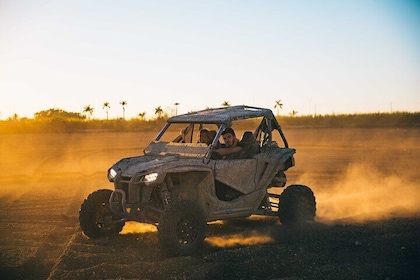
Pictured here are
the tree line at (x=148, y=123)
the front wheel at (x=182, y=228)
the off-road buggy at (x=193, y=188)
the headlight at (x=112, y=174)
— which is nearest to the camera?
the front wheel at (x=182, y=228)

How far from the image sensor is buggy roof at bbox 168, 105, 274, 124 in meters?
10.6

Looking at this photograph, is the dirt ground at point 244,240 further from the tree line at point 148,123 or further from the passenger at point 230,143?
the tree line at point 148,123

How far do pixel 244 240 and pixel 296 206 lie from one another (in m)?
1.49

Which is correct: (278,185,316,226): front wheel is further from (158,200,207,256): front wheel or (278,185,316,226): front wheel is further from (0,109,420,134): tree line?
(0,109,420,134): tree line

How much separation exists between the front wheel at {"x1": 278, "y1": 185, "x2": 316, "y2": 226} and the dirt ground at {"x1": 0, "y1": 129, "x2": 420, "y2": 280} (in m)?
0.25

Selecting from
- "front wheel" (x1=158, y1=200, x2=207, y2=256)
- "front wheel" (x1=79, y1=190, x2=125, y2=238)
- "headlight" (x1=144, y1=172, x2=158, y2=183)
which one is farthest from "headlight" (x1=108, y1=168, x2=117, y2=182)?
"front wheel" (x1=158, y1=200, x2=207, y2=256)

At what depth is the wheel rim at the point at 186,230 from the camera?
30.1 feet

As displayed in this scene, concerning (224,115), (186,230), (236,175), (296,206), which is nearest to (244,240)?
(236,175)

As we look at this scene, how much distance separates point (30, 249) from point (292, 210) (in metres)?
4.39

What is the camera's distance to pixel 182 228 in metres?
9.21

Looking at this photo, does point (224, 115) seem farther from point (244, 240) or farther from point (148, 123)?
point (148, 123)

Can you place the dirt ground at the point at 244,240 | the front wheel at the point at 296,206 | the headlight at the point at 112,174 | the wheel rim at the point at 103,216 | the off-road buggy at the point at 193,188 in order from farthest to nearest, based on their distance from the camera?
the front wheel at the point at 296,206 < the wheel rim at the point at 103,216 < the headlight at the point at 112,174 < the off-road buggy at the point at 193,188 < the dirt ground at the point at 244,240

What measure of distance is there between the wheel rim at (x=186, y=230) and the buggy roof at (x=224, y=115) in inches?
75.1

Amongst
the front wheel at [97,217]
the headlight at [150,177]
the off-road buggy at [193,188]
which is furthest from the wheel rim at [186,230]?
the front wheel at [97,217]
